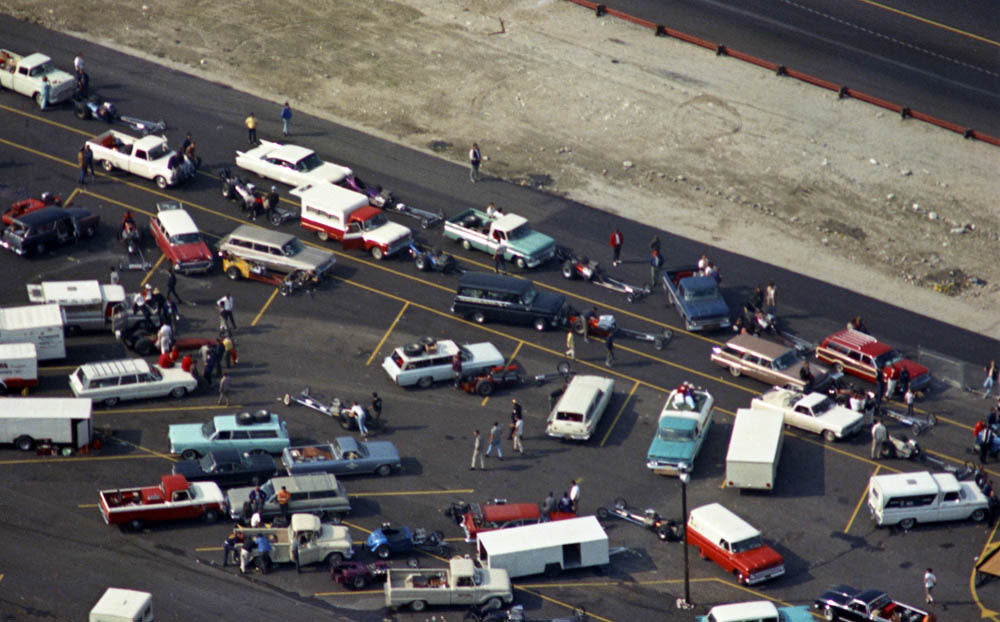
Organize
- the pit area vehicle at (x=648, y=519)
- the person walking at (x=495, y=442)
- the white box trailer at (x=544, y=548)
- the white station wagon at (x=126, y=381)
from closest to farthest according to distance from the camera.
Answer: the white box trailer at (x=544, y=548) < the pit area vehicle at (x=648, y=519) < the person walking at (x=495, y=442) < the white station wagon at (x=126, y=381)

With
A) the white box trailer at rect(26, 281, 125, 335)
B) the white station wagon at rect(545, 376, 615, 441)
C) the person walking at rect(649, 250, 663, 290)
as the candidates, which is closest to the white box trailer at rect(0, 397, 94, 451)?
the white box trailer at rect(26, 281, 125, 335)

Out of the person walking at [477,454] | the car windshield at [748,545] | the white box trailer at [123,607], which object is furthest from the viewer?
the person walking at [477,454]

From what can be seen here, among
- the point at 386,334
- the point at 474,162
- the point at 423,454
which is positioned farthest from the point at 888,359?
the point at 474,162

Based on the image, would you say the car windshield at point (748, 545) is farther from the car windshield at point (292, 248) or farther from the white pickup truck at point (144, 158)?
the white pickup truck at point (144, 158)

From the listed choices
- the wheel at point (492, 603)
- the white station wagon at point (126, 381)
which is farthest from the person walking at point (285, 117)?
the wheel at point (492, 603)

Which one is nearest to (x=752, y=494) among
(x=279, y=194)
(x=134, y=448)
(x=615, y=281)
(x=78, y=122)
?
(x=615, y=281)

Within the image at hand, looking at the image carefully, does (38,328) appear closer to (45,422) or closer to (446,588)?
(45,422)

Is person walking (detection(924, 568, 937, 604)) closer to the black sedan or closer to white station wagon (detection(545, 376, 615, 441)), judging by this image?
white station wagon (detection(545, 376, 615, 441))
